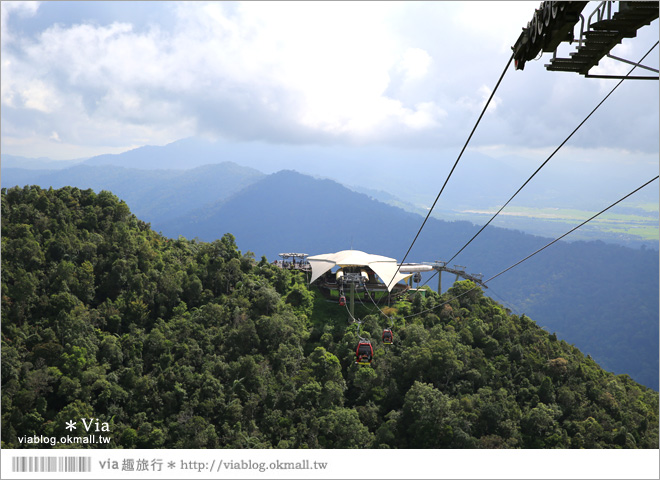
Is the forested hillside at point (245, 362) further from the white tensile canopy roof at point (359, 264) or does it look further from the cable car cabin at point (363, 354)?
the cable car cabin at point (363, 354)

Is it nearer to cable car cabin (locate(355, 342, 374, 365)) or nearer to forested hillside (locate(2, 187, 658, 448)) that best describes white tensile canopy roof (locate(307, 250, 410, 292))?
forested hillside (locate(2, 187, 658, 448))

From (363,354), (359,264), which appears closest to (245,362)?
(363,354)

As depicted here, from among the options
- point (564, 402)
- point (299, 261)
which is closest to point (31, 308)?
point (299, 261)

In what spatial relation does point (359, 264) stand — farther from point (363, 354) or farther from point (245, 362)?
point (363, 354)

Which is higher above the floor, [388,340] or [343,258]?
[343,258]

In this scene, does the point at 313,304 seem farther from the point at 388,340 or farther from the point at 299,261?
the point at 388,340
